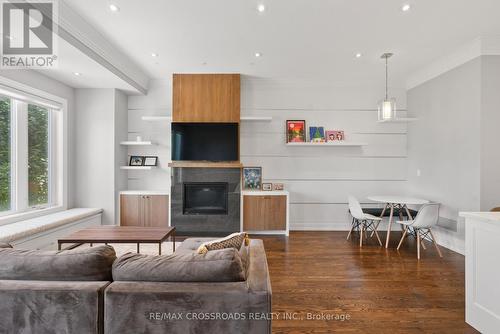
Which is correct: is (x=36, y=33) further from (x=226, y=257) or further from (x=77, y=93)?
(x=226, y=257)

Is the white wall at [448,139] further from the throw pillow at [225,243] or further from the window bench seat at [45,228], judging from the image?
the window bench seat at [45,228]

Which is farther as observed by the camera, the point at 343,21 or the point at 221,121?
the point at 221,121

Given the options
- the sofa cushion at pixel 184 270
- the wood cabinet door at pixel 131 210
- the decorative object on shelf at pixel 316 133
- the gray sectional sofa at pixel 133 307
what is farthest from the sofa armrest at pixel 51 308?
the decorative object on shelf at pixel 316 133

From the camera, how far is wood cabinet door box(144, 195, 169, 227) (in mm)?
5207

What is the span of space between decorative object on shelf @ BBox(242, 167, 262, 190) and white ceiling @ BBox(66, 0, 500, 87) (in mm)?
1903

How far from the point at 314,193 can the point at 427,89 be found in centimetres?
270

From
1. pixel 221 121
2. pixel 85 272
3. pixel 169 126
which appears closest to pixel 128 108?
pixel 169 126

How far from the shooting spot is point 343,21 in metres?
3.29

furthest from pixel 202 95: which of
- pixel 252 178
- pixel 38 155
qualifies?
pixel 38 155

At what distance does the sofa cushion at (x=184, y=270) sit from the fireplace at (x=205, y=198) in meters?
3.66

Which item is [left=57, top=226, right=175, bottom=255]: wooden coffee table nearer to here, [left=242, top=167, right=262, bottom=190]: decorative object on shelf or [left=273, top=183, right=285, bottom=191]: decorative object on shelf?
[left=242, top=167, right=262, bottom=190]: decorative object on shelf

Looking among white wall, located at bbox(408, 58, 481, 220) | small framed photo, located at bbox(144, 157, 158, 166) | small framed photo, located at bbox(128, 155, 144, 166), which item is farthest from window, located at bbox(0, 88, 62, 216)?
white wall, located at bbox(408, 58, 481, 220)

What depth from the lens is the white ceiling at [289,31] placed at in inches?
118

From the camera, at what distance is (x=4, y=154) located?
12.5 ft
